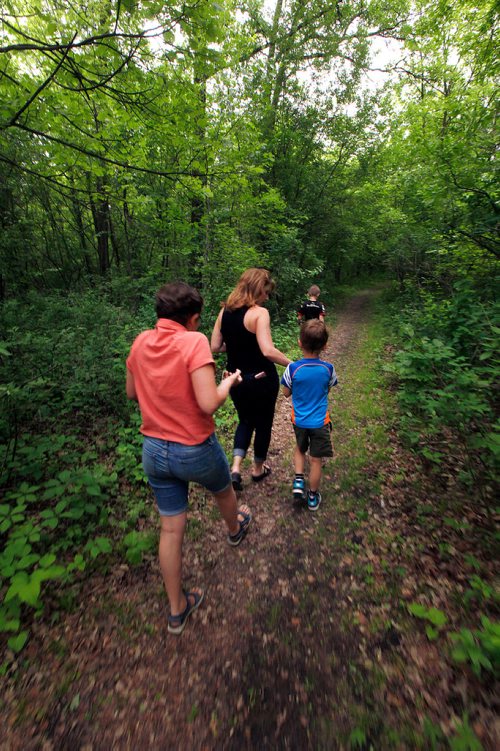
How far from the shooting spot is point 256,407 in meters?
3.23

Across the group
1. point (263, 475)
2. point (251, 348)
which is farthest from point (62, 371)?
point (263, 475)

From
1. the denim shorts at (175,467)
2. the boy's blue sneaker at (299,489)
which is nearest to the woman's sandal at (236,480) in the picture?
the boy's blue sneaker at (299,489)

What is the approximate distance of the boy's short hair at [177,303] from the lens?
1.83 metres

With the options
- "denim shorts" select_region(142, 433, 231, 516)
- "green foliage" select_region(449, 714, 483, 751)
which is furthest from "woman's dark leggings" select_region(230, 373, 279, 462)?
"green foliage" select_region(449, 714, 483, 751)

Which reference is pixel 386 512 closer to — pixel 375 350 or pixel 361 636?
pixel 361 636

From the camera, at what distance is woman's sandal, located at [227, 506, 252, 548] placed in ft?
9.46

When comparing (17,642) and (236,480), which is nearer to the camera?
(17,642)

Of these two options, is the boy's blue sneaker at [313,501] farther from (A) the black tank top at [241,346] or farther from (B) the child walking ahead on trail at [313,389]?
(A) the black tank top at [241,346]

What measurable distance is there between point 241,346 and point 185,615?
223 cm

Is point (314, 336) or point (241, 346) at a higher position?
point (314, 336)

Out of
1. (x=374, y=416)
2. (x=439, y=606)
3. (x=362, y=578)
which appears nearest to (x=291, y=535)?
(x=362, y=578)

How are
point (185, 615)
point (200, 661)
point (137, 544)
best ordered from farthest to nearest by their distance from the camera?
point (137, 544)
point (185, 615)
point (200, 661)

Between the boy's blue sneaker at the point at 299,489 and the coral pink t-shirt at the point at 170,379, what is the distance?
183 centimetres

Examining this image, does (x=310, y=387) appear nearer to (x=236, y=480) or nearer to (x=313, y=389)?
(x=313, y=389)
